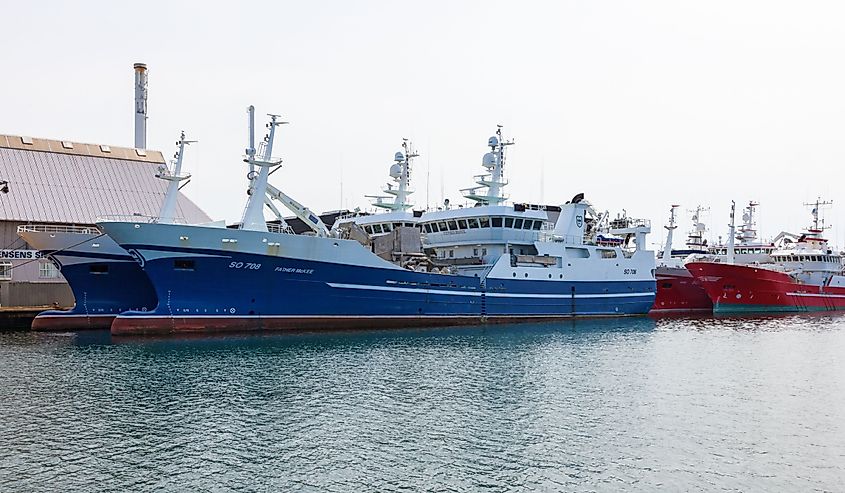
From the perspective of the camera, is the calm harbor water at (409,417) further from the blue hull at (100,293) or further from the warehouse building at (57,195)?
the warehouse building at (57,195)

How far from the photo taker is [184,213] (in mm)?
42094

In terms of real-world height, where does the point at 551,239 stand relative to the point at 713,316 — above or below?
above

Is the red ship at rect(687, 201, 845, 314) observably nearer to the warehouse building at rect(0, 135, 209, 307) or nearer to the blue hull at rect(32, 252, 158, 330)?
the warehouse building at rect(0, 135, 209, 307)

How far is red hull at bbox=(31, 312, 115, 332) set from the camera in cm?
3053

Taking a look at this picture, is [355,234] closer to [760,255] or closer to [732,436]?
[732,436]

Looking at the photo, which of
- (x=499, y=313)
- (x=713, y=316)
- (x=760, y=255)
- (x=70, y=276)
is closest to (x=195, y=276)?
(x=70, y=276)

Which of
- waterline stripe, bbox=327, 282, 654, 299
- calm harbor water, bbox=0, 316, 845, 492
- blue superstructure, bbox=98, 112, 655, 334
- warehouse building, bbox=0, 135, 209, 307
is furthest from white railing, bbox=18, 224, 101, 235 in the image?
waterline stripe, bbox=327, 282, 654, 299

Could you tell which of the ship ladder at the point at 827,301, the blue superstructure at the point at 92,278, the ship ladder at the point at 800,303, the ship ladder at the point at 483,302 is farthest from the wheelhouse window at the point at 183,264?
the ship ladder at the point at 827,301

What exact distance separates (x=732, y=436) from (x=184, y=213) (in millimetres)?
34450

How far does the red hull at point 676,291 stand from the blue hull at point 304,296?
17.3 m

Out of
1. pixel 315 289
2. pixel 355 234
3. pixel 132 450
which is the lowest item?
pixel 132 450

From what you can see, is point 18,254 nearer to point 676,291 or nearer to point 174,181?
point 174,181

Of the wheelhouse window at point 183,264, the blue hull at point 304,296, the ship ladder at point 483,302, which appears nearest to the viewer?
the wheelhouse window at point 183,264

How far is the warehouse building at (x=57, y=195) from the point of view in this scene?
115 feet
